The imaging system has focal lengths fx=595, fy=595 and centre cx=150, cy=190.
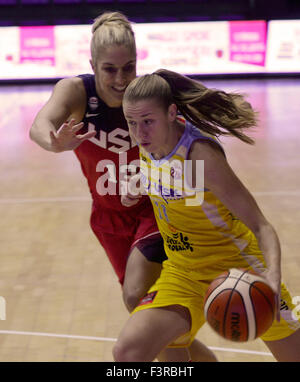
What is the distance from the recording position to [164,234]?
2924 mm

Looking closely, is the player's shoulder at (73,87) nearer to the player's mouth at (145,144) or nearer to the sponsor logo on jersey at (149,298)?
the player's mouth at (145,144)

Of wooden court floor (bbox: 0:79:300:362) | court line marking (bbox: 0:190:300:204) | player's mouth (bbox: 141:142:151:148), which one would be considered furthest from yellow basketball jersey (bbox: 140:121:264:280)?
court line marking (bbox: 0:190:300:204)

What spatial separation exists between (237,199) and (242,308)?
0.45m

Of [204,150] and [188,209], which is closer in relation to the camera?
[204,150]

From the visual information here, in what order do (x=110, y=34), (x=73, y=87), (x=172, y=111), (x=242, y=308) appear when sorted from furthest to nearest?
(x=73, y=87), (x=110, y=34), (x=172, y=111), (x=242, y=308)

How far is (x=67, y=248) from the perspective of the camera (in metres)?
5.82

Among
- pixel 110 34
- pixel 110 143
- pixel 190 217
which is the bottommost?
pixel 190 217

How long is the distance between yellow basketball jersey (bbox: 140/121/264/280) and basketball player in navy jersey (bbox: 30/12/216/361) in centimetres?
37

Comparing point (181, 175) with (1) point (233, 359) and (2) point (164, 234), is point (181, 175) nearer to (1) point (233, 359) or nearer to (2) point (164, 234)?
(2) point (164, 234)

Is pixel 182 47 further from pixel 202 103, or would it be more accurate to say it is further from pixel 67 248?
pixel 202 103

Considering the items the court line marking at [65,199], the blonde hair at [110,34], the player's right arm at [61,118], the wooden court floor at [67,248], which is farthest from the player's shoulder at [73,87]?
the court line marking at [65,199]

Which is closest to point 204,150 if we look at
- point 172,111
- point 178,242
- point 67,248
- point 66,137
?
point 172,111

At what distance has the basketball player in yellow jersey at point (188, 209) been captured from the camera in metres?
2.55

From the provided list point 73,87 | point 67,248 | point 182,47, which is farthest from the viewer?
point 182,47
